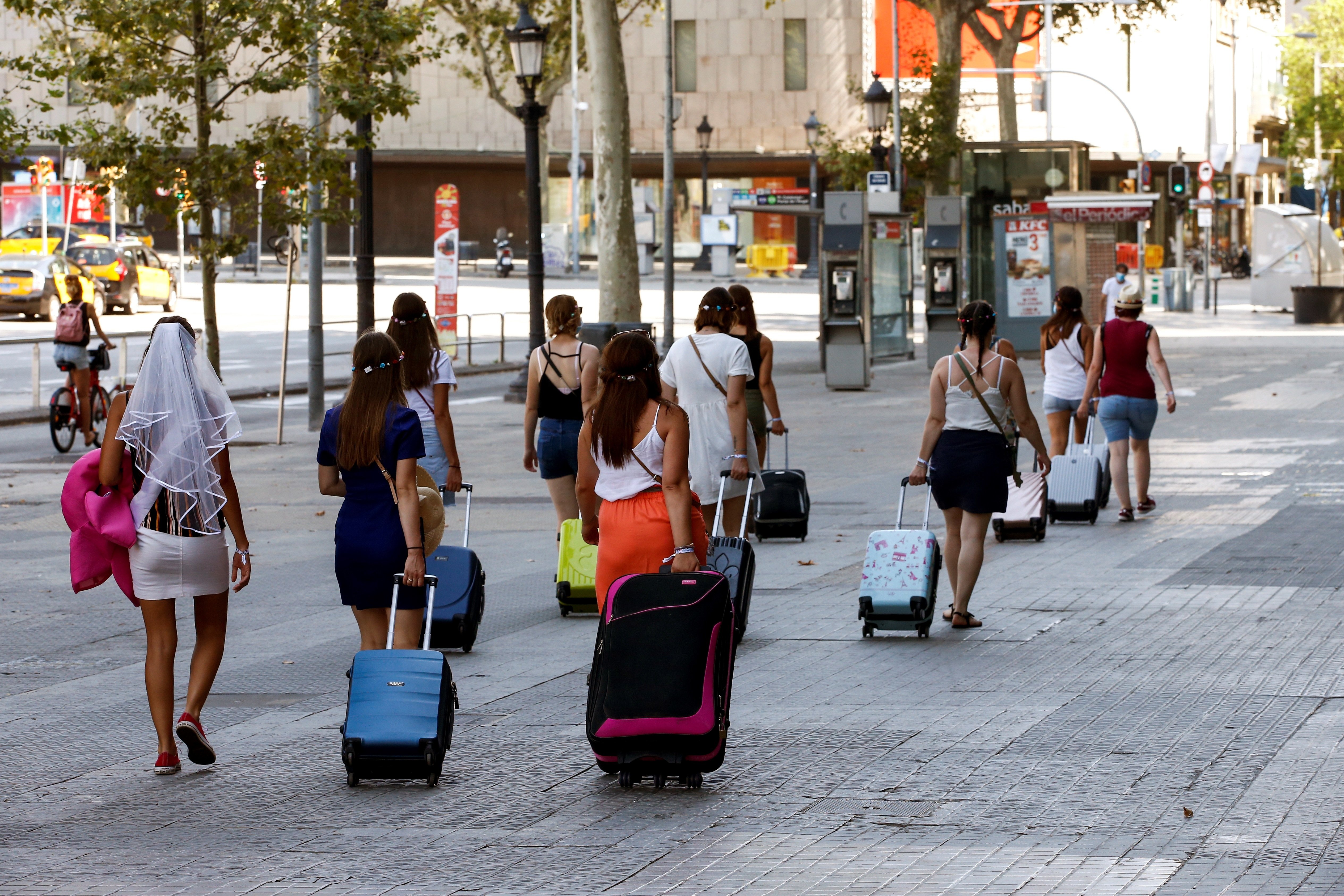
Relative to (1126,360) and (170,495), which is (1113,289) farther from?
(170,495)

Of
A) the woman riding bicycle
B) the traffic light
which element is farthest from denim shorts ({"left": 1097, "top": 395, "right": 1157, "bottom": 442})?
the traffic light

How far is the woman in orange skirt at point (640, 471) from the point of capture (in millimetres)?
6727

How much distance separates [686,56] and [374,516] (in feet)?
217

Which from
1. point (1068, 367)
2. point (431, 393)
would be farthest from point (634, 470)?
point (1068, 367)

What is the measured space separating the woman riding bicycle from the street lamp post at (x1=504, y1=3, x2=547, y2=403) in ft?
18.6

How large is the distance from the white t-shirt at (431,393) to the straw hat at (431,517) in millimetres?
1483

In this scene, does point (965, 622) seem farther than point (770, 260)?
No

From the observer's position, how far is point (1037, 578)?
10.8m

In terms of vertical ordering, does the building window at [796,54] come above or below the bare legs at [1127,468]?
above

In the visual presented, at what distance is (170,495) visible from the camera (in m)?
6.54

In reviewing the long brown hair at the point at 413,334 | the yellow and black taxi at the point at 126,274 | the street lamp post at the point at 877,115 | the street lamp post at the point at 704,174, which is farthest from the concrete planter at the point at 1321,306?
the long brown hair at the point at 413,334

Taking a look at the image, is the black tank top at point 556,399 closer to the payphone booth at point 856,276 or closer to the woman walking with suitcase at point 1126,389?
the woman walking with suitcase at point 1126,389

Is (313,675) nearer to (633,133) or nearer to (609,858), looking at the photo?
(609,858)

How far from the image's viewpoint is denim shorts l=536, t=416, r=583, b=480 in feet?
33.3
